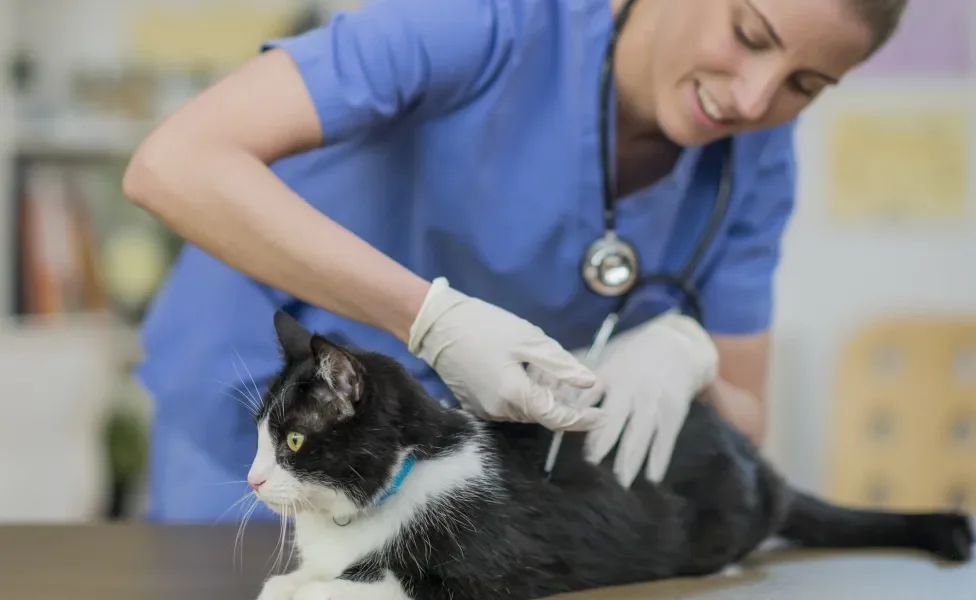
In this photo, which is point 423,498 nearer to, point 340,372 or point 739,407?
point 340,372

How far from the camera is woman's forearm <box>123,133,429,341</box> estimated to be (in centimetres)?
51

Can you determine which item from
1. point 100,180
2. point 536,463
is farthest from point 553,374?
point 100,180

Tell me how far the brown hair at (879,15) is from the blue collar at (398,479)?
38 cm

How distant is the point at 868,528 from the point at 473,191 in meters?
0.40

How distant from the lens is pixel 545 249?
61 cm

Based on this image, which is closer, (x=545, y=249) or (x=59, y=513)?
(x=545, y=249)

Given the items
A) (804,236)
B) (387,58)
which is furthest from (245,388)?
(804,236)

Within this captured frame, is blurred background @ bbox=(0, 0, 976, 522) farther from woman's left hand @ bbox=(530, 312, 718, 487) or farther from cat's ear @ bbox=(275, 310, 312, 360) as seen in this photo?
cat's ear @ bbox=(275, 310, 312, 360)

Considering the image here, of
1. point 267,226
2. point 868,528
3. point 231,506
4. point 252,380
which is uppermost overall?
point 267,226

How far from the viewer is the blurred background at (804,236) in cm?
94

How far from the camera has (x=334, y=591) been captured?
1.43 ft

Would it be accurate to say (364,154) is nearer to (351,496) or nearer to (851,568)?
(351,496)

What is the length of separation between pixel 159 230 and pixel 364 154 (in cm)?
83

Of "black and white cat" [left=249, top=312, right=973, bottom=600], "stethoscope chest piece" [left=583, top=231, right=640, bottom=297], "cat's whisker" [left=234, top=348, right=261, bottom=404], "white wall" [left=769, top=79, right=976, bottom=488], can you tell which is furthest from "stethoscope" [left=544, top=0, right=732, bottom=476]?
"white wall" [left=769, top=79, right=976, bottom=488]
